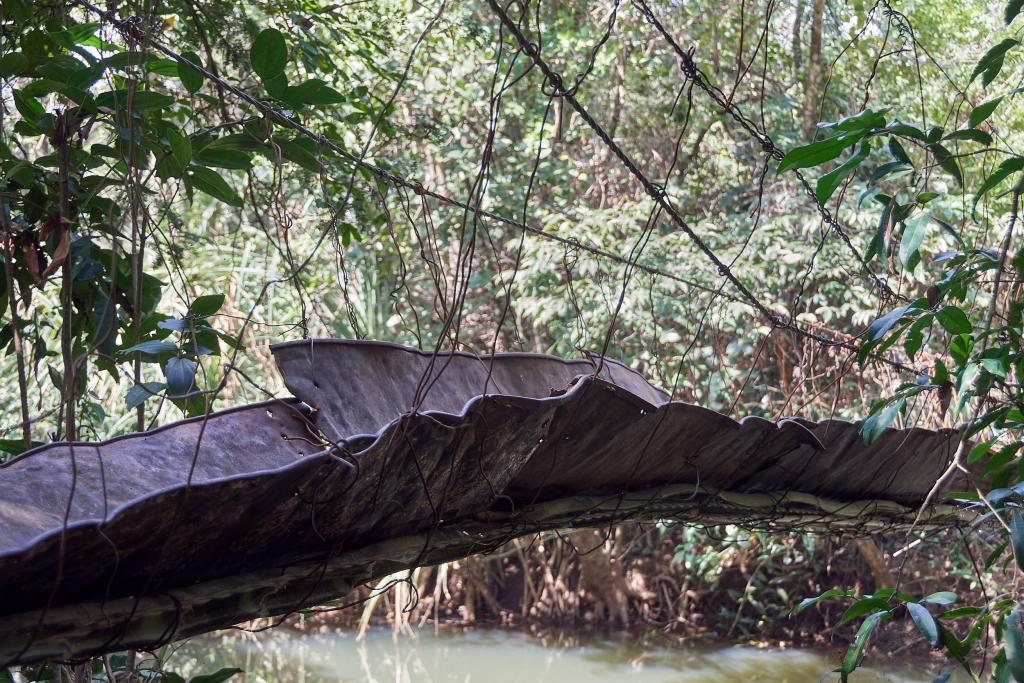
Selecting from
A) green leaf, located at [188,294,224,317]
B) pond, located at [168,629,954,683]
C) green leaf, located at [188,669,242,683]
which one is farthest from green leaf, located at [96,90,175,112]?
pond, located at [168,629,954,683]

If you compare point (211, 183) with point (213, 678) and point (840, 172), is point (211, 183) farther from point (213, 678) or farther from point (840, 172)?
point (840, 172)

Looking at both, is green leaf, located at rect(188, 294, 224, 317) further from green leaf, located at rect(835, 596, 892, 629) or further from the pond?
the pond

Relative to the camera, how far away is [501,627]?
16.0 ft

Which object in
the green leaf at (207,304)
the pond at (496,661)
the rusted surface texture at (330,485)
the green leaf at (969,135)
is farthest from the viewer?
the pond at (496,661)

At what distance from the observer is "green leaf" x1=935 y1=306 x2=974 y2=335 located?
1057 mm

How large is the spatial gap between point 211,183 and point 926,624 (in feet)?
3.34

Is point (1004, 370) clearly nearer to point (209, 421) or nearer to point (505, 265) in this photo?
point (209, 421)

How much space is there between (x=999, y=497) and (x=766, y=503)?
44cm

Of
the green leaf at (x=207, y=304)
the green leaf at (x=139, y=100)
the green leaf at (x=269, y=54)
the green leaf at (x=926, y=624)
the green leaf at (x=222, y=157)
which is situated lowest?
the green leaf at (x=926, y=624)

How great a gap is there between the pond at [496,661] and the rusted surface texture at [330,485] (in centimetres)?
309

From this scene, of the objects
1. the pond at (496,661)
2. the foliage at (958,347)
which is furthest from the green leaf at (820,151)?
the pond at (496,661)

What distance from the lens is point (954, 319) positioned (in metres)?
1.06

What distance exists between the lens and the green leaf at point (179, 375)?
1.11m

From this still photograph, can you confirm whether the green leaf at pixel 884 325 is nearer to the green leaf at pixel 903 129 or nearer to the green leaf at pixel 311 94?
the green leaf at pixel 903 129
